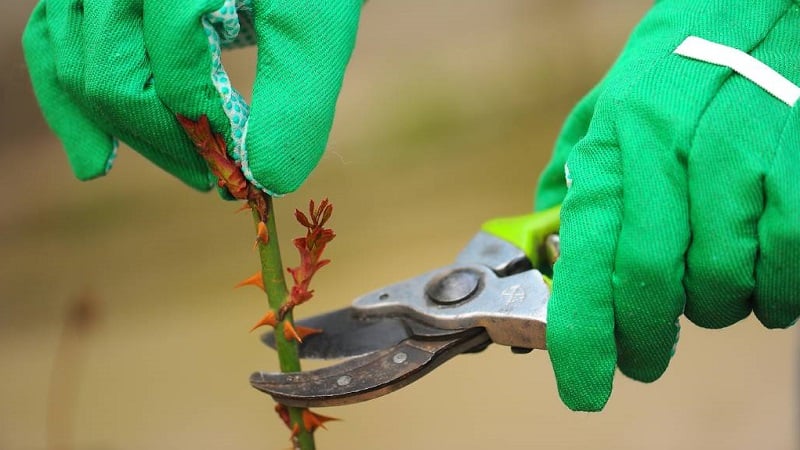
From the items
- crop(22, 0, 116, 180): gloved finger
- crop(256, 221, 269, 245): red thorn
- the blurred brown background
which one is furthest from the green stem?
the blurred brown background

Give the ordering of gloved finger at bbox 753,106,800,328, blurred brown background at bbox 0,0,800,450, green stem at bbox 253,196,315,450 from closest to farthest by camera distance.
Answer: gloved finger at bbox 753,106,800,328
green stem at bbox 253,196,315,450
blurred brown background at bbox 0,0,800,450

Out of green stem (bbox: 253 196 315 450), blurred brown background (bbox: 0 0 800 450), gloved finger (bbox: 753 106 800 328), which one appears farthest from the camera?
blurred brown background (bbox: 0 0 800 450)

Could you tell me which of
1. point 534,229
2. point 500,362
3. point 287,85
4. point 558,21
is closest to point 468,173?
point 500,362

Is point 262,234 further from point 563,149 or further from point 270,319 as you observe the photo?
point 563,149

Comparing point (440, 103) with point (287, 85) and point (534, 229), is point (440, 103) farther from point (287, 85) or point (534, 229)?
point (287, 85)

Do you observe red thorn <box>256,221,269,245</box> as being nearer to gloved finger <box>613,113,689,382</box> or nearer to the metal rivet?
the metal rivet

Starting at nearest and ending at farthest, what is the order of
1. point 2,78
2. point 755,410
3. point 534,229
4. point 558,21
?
1. point 534,229
2. point 2,78
3. point 755,410
4. point 558,21

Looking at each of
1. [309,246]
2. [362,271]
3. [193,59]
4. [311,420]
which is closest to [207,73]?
[193,59]
